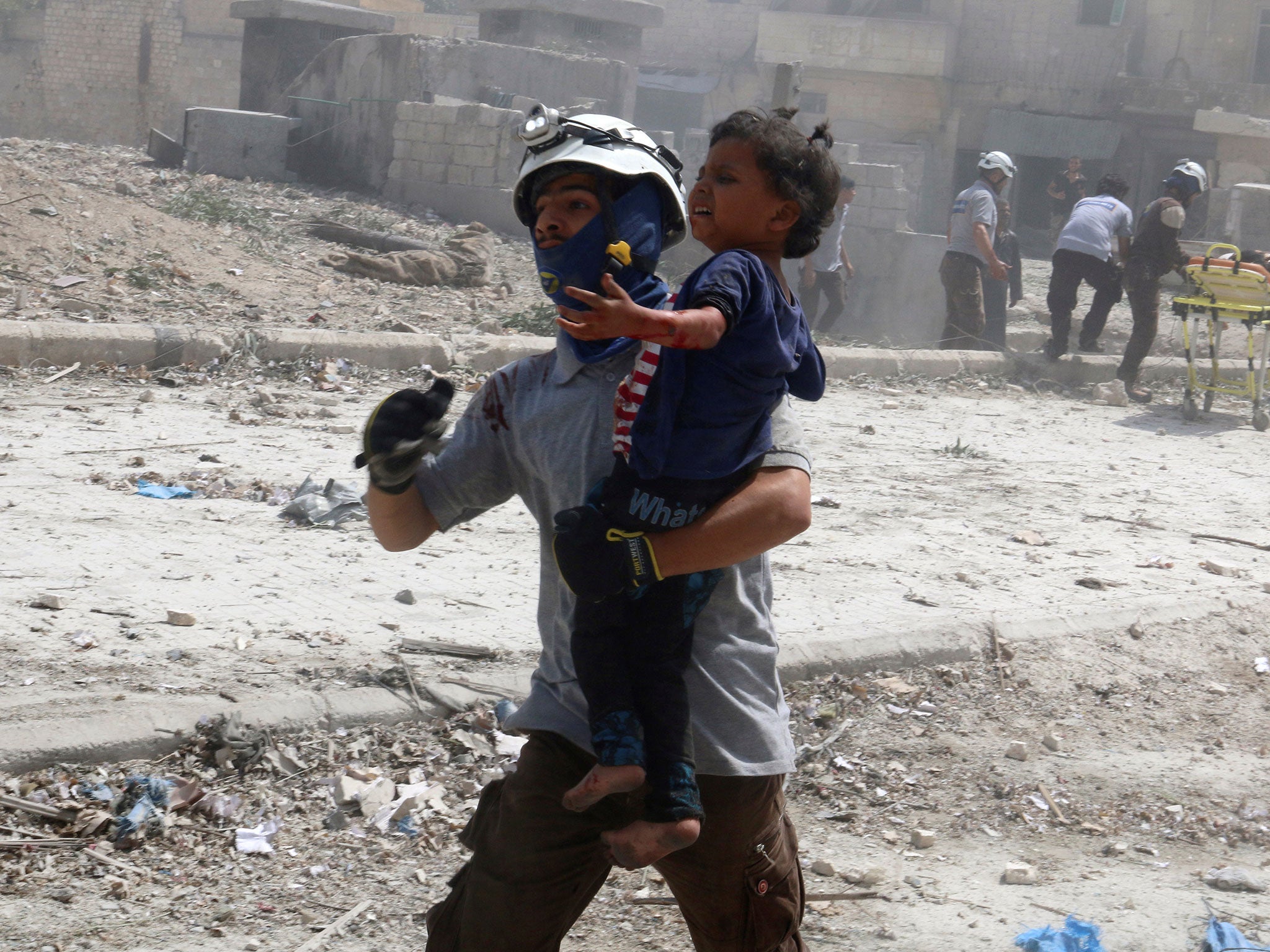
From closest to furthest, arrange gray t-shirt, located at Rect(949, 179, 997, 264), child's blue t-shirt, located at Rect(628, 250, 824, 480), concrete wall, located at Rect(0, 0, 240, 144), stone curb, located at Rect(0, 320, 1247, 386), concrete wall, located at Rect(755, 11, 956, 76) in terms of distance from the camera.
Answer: child's blue t-shirt, located at Rect(628, 250, 824, 480), stone curb, located at Rect(0, 320, 1247, 386), gray t-shirt, located at Rect(949, 179, 997, 264), concrete wall, located at Rect(755, 11, 956, 76), concrete wall, located at Rect(0, 0, 240, 144)

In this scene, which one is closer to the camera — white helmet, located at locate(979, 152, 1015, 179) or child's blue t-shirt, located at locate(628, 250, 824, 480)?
child's blue t-shirt, located at locate(628, 250, 824, 480)

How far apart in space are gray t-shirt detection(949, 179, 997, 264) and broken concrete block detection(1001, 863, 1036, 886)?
295 inches

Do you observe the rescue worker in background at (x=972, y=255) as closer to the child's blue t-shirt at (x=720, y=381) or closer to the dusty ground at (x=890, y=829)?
the dusty ground at (x=890, y=829)

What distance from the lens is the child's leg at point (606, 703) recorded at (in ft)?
5.31

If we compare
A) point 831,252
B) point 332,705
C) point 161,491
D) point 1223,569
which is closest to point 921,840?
point 332,705

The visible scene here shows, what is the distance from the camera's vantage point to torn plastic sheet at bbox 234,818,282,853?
9.16ft

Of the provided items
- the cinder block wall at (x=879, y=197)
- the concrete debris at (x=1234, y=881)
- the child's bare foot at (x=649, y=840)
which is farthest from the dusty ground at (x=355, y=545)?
the cinder block wall at (x=879, y=197)

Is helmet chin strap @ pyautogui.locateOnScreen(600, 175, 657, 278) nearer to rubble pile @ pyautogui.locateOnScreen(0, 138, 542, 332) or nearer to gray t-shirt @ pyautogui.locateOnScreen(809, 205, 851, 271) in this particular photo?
rubble pile @ pyautogui.locateOnScreen(0, 138, 542, 332)

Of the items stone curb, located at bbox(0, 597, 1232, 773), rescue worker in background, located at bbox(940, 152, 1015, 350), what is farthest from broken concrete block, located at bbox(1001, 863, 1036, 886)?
rescue worker in background, located at bbox(940, 152, 1015, 350)

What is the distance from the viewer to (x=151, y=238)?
9953 millimetres

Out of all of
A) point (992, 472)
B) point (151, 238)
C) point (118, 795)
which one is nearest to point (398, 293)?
point (151, 238)

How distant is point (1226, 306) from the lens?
8625mm

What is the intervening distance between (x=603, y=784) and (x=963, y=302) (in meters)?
9.63

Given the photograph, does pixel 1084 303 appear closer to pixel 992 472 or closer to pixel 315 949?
pixel 992 472
